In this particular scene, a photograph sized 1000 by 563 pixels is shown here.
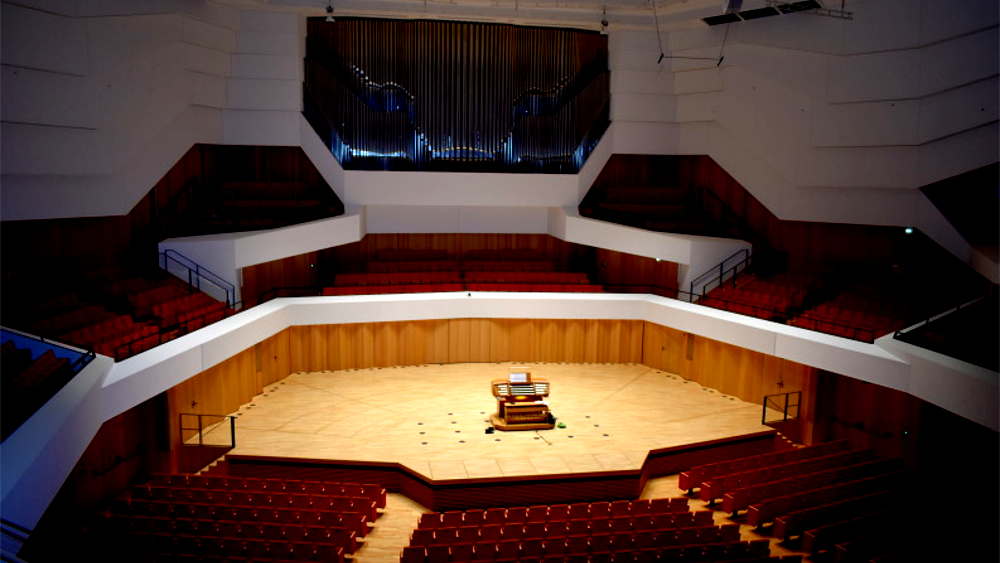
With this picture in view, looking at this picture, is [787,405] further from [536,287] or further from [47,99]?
[47,99]

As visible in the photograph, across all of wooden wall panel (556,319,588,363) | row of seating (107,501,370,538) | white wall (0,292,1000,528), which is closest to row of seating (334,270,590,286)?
white wall (0,292,1000,528)

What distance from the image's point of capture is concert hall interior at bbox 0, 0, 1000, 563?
308 inches

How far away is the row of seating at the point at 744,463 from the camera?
9.23 metres

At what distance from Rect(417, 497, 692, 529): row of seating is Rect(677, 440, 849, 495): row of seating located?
3.01 feet

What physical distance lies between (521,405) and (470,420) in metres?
0.83

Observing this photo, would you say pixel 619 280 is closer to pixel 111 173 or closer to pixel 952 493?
Result: pixel 952 493

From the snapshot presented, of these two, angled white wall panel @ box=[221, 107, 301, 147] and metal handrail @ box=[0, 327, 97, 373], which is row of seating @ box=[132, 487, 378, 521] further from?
angled white wall panel @ box=[221, 107, 301, 147]

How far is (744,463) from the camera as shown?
953cm

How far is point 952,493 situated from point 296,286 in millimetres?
10931

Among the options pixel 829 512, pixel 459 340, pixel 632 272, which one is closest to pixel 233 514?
pixel 829 512

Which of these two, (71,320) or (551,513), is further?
(71,320)

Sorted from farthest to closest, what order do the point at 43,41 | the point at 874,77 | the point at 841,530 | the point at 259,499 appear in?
the point at 874,77, the point at 43,41, the point at 259,499, the point at 841,530

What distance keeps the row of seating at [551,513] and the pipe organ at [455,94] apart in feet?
26.1

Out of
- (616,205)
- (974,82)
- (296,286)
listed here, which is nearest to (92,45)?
(296,286)
